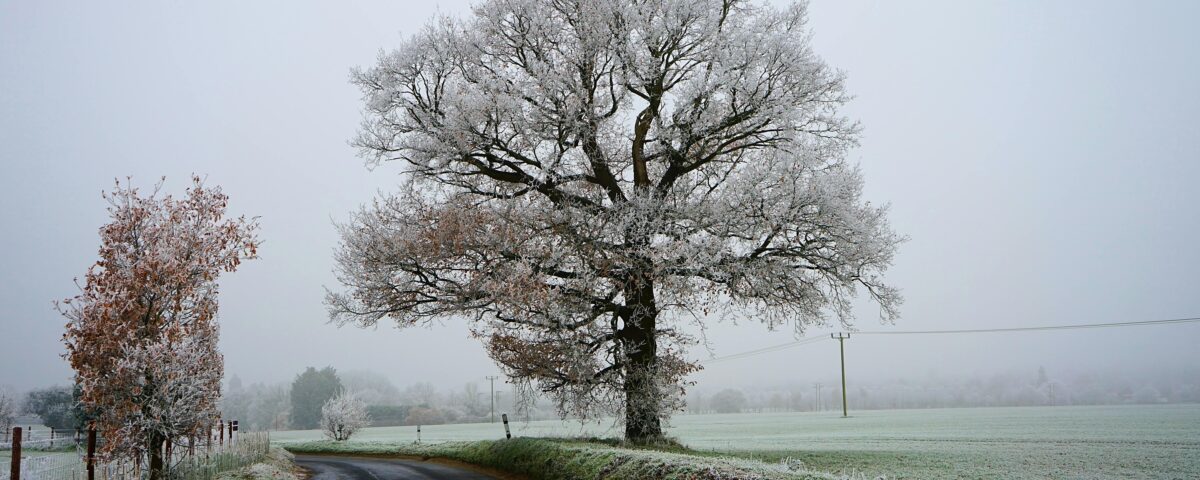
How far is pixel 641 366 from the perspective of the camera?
17422 millimetres

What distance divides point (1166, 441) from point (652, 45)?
18.6m

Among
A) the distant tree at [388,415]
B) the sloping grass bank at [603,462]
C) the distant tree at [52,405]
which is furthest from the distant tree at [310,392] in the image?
the sloping grass bank at [603,462]

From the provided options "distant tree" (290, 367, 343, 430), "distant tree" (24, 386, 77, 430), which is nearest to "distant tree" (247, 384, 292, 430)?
"distant tree" (290, 367, 343, 430)

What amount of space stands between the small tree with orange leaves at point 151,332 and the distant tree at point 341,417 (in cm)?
2988

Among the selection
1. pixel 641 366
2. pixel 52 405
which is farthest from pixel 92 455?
pixel 52 405

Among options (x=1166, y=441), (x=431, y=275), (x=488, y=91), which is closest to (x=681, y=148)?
(x=488, y=91)

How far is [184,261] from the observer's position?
1338 cm

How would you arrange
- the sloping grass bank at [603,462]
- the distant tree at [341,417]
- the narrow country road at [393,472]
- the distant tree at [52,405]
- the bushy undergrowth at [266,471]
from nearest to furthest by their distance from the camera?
the sloping grass bank at [603,462] → the bushy undergrowth at [266,471] → the narrow country road at [393,472] → the distant tree at [341,417] → the distant tree at [52,405]

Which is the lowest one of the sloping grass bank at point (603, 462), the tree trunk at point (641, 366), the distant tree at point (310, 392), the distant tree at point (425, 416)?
the distant tree at point (425, 416)

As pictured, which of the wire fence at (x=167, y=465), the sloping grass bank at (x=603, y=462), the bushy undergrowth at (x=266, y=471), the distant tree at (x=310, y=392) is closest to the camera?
the sloping grass bank at (x=603, y=462)

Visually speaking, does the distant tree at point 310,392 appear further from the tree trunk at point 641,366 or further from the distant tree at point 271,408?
the tree trunk at point 641,366

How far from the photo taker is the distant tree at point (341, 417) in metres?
41.8

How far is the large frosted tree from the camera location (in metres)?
16.3

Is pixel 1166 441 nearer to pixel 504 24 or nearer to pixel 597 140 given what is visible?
pixel 597 140
